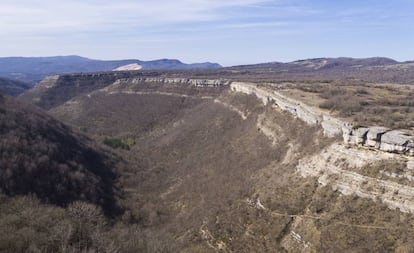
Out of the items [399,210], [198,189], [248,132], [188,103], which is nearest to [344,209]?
[399,210]

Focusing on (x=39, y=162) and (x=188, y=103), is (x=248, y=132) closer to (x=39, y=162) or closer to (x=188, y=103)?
(x=39, y=162)

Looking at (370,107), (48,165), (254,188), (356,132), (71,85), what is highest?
(370,107)

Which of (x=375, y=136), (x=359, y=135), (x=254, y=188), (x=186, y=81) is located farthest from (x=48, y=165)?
(x=186, y=81)

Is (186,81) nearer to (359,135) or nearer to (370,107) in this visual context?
(370,107)

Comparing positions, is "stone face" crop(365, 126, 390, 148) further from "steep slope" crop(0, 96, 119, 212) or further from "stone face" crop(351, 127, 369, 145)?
"steep slope" crop(0, 96, 119, 212)

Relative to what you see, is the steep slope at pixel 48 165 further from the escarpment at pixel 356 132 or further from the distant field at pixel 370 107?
the distant field at pixel 370 107

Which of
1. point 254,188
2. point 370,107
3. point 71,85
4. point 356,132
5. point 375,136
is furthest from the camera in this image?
point 71,85

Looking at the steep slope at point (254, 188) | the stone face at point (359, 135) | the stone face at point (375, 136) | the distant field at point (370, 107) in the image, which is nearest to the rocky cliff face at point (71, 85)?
the steep slope at point (254, 188)

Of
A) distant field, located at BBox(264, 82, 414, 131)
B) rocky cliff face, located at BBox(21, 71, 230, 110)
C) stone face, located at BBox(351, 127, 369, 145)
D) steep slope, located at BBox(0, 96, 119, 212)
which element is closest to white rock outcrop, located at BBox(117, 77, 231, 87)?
rocky cliff face, located at BBox(21, 71, 230, 110)
